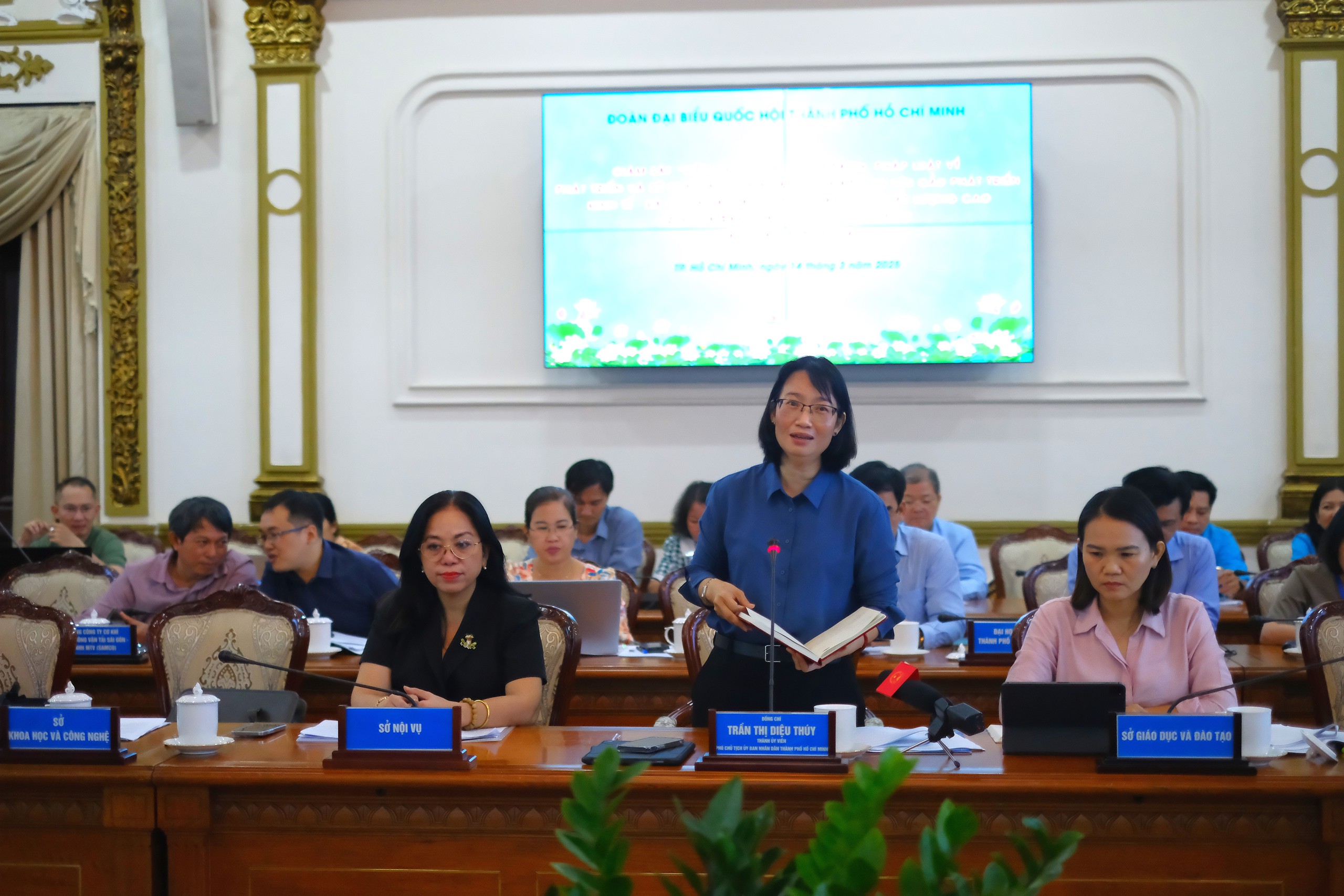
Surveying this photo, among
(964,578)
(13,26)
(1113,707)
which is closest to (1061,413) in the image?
(964,578)

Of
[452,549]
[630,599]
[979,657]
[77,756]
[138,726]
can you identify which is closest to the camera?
[77,756]

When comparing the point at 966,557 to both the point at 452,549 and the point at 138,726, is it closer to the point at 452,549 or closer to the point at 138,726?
the point at 452,549

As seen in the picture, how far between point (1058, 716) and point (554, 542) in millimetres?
2049

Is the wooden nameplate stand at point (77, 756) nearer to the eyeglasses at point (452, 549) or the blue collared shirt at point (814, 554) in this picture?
the eyeglasses at point (452, 549)

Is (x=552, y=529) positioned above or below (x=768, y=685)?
above

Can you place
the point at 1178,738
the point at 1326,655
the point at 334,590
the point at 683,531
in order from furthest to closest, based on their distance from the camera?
the point at 683,531 < the point at 334,590 < the point at 1326,655 < the point at 1178,738

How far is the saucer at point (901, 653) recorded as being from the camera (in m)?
3.47

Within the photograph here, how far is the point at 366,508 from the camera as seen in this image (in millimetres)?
6355

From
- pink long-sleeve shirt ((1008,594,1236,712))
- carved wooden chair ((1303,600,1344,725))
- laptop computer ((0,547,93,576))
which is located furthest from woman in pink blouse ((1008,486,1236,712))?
laptop computer ((0,547,93,576))

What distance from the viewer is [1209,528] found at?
551 cm

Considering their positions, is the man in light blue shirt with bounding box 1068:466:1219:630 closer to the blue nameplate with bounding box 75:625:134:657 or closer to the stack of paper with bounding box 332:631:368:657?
the stack of paper with bounding box 332:631:368:657

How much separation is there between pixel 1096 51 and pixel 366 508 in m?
4.33

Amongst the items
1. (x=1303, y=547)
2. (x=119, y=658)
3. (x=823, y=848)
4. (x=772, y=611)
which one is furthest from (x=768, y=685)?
(x=1303, y=547)

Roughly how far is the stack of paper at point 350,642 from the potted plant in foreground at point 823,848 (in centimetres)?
299
